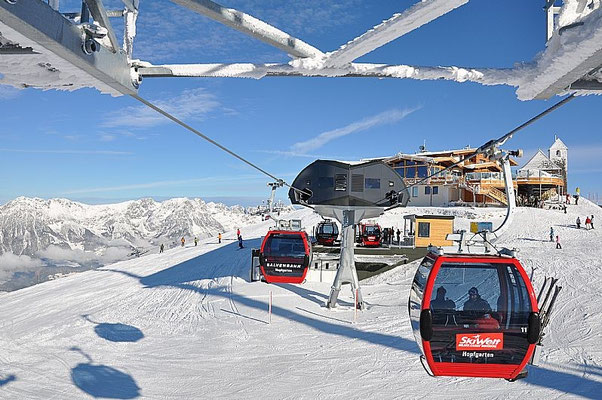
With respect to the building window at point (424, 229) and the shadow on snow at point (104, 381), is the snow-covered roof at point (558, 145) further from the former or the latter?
the shadow on snow at point (104, 381)

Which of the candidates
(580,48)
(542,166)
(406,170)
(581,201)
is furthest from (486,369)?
(542,166)

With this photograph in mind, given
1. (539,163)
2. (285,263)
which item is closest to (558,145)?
(539,163)

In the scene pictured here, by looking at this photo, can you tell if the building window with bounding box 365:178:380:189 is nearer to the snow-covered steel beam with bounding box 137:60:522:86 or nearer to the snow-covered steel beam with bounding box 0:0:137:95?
the snow-covered steel beam with bounding box 137:60:522:86

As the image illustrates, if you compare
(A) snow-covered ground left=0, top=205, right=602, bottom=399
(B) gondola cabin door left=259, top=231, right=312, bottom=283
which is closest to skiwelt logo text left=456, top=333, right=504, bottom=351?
(A) snow-covered ground left=0, top=205, right=602, bottom=399

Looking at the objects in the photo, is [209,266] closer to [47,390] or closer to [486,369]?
[47,390]

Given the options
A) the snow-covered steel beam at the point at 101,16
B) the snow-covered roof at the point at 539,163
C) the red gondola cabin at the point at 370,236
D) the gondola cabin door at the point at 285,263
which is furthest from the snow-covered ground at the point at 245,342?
the snow-covered roof at the point at 539,163

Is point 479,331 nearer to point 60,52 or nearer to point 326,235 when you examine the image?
point 60,52
